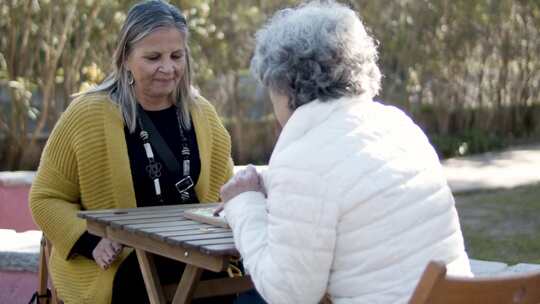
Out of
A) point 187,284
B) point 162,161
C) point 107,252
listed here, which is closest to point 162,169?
point 162,161

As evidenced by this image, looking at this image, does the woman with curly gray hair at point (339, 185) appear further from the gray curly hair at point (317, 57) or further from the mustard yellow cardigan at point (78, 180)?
the mustard yellow cardigan at point (78, 180)

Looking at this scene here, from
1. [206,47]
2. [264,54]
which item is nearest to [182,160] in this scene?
[264,54]

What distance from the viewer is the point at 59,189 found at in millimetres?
3713

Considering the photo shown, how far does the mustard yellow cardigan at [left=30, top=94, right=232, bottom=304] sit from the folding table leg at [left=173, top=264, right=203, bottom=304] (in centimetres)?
43

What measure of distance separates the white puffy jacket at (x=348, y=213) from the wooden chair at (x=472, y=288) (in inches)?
7.9

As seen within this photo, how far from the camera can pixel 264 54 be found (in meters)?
2.80

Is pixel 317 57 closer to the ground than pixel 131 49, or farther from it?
farther from it

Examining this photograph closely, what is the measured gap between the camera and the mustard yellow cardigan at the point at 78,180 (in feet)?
12.0

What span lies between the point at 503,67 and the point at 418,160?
447 inches

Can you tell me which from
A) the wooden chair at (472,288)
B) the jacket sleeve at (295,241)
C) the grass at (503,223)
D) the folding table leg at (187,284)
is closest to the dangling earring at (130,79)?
the folding table leg at (187,284)

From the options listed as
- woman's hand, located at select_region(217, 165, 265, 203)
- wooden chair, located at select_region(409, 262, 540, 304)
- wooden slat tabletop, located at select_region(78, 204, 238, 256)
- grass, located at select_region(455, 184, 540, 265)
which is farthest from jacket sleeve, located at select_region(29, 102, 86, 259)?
grass, located at select_region(455, 184, 540, 265)

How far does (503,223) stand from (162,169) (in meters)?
4.73

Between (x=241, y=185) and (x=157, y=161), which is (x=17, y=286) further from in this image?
(x=241, y=185)

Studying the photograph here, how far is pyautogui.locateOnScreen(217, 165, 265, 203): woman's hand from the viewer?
2969 mm
